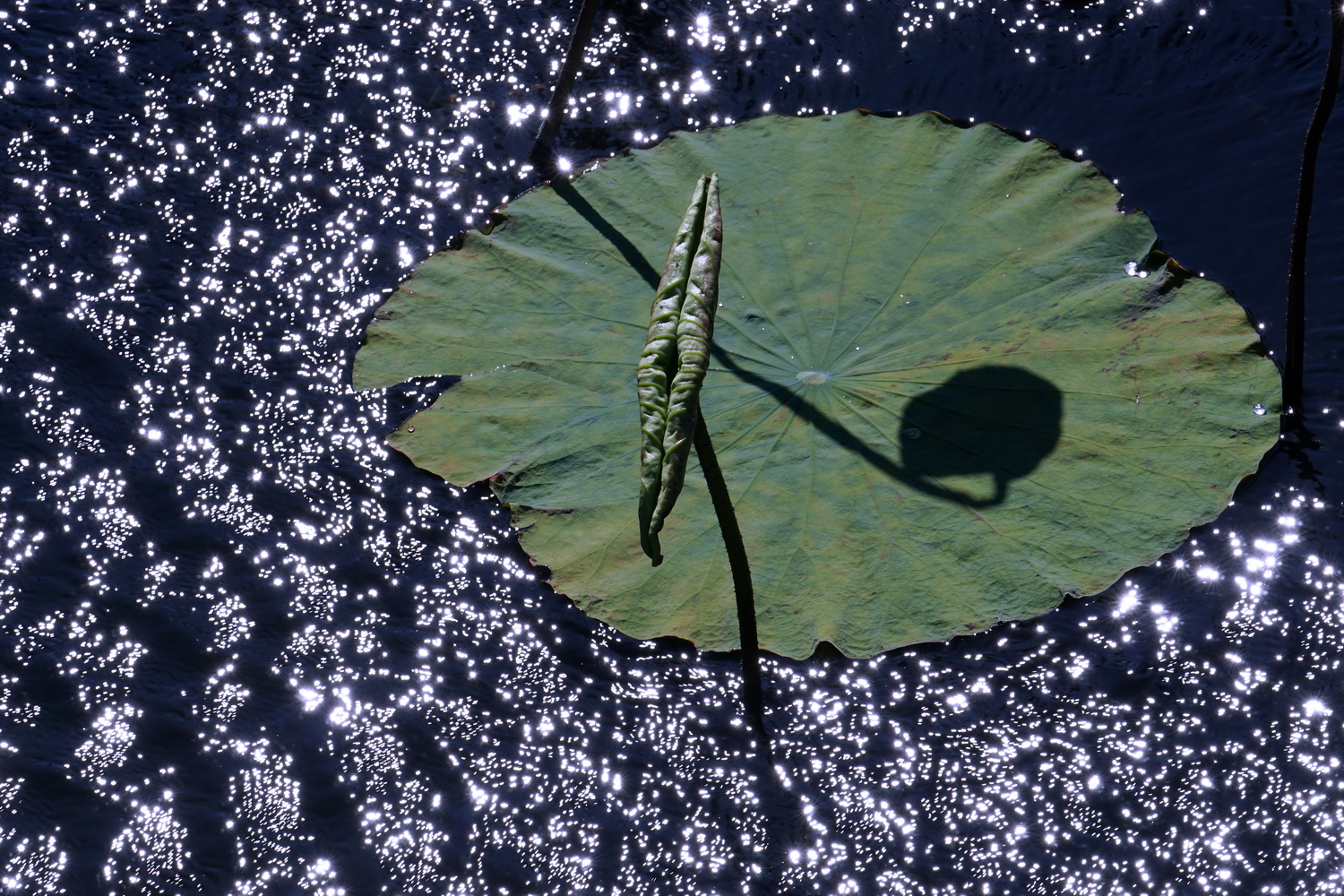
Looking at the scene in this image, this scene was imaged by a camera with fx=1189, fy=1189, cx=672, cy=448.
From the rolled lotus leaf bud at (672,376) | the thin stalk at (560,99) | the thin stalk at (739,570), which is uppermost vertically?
the thin stalk at (560,99)

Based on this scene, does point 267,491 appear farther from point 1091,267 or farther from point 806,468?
point 1091,267

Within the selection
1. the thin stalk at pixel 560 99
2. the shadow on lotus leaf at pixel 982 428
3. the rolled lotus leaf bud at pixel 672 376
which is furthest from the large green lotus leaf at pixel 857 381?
the rolled lotus leaf bud at pixel 672 376

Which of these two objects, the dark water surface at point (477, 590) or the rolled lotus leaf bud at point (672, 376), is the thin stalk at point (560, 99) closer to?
the dark water surface at point (477, 590)

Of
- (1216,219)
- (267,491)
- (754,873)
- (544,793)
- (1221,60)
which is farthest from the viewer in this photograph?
(1221,60)

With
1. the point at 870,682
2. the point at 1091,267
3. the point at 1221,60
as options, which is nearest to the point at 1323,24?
the point at 1221,60

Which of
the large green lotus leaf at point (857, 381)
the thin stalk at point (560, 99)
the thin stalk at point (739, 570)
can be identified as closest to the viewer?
the thin stalk at point (739, 570)

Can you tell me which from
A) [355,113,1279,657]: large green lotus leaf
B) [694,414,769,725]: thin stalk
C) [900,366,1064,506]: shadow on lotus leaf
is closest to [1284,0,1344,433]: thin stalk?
[355,113,1279,657]: large green lotus leaf
